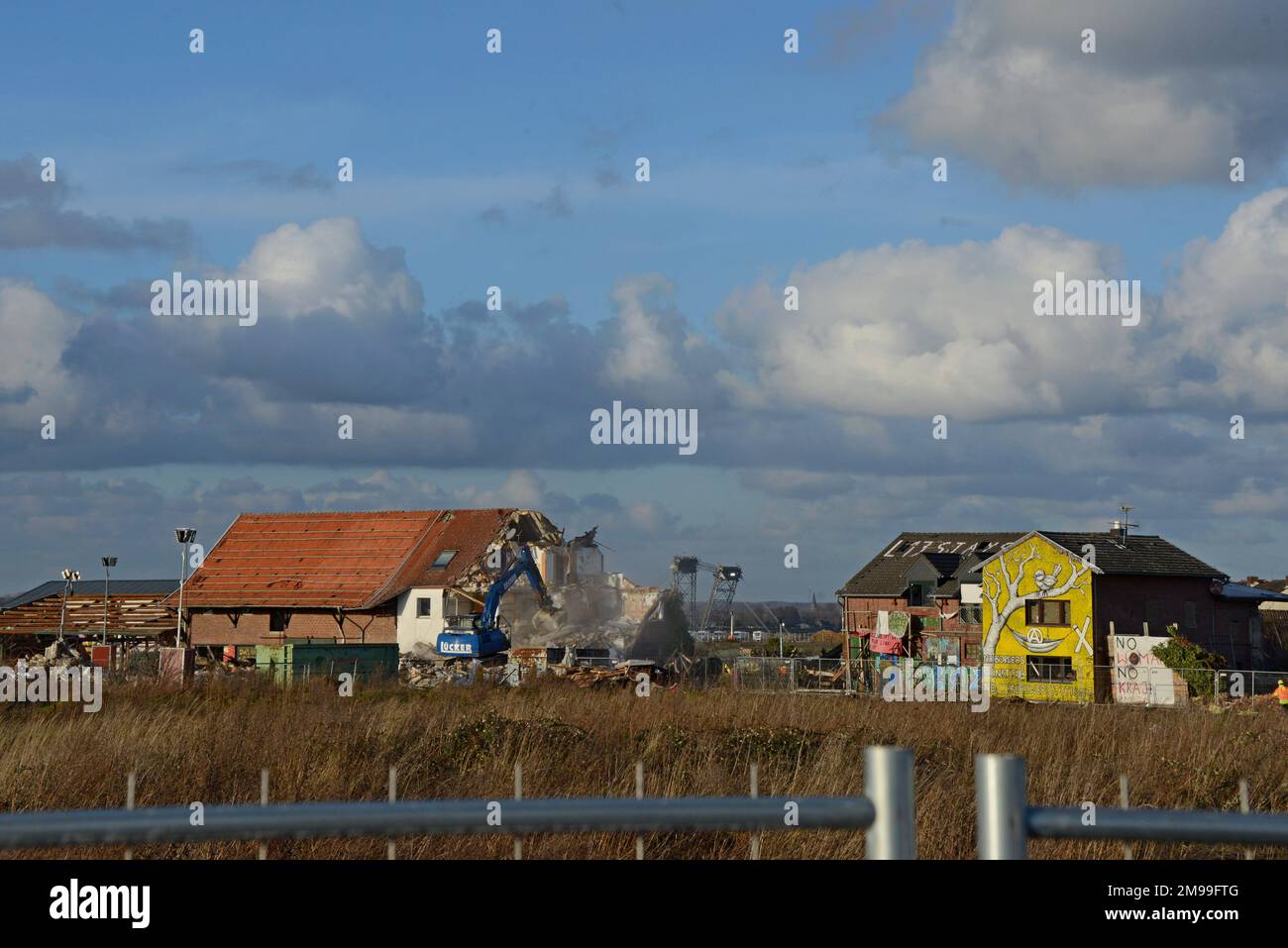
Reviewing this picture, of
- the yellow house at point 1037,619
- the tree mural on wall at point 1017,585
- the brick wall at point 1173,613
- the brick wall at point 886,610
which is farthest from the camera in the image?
the brick wall at point 886,610

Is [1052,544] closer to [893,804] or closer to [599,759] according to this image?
[599,759]

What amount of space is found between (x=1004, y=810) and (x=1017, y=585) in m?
54.5

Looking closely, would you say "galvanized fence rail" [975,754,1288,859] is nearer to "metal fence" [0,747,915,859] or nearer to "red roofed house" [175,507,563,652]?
"metal fence" [0,747,915,859]

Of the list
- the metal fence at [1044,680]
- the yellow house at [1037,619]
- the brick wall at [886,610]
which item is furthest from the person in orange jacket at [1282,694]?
the brick wall at [886,610]

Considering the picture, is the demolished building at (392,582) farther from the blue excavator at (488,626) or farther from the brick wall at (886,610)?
the brick wall at (886,610)

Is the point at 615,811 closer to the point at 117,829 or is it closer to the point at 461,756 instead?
the point at 117,829

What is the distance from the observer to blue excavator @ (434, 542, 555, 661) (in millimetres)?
49781

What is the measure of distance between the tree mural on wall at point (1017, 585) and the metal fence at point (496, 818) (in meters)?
53.0

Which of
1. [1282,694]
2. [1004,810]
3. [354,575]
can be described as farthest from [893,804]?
[354,575]

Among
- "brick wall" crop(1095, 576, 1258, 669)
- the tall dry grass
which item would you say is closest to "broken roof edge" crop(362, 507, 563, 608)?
"brick wall" crop(1095, 576, 1258, 669)

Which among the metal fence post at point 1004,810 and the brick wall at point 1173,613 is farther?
the brick wall at point 1173,613

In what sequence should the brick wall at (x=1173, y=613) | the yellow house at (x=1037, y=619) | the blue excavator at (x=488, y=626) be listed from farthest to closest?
the brick wall at (x=1173, y=613), the yellow house at (x=1037, y=619), the blue excavator at (x=488, y=626)

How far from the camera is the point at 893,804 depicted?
11.9 ft

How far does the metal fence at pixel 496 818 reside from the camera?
3.51 metres
